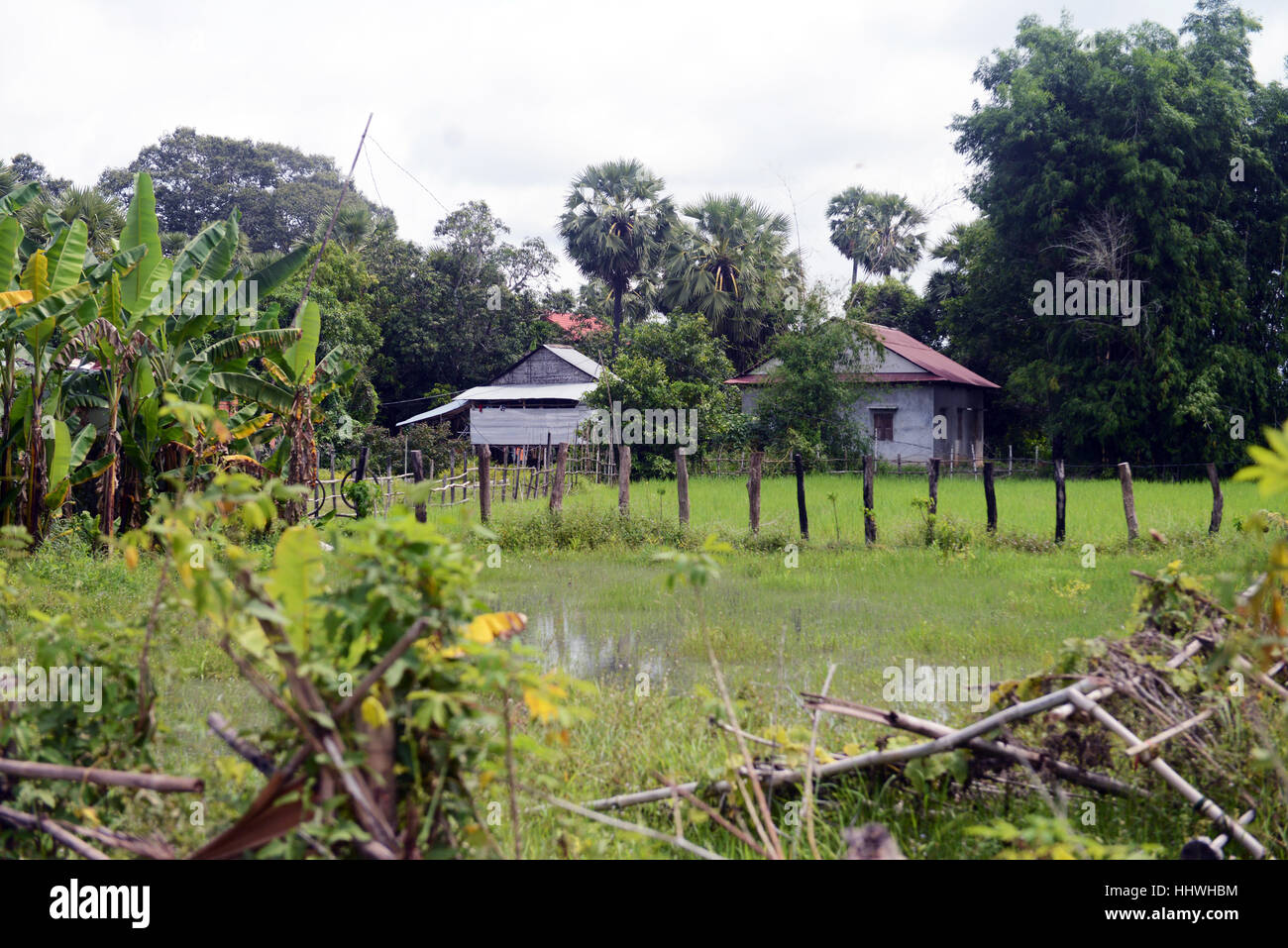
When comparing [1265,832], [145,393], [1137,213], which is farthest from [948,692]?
[1137,213]

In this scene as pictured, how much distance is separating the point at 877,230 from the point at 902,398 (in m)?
18.1

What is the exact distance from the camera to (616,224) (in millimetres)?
37656

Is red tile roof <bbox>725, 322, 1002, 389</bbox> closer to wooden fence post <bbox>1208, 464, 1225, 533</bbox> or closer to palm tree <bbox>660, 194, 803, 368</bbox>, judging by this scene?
palm tree <bbox>660, 194, 803, 368</bbox>

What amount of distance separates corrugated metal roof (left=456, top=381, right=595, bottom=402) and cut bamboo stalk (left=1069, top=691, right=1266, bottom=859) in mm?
29817

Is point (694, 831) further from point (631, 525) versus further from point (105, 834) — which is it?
point (631, 525)

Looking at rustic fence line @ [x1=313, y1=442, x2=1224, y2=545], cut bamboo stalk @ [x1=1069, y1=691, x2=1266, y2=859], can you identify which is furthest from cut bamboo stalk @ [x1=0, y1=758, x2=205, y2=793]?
cut bamboo stalk @ [x1=1069, y1=691, x2=1266, y2=859]

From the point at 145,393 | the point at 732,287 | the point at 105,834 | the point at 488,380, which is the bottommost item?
the point at 105,834

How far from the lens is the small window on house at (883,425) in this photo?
30797mm

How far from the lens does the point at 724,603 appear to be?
393 inches

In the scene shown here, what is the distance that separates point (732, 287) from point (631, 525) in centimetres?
2325

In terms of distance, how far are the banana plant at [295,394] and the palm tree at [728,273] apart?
22.2 metres

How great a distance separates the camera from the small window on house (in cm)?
3080

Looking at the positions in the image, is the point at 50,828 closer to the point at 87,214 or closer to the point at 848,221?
the point at 87,214

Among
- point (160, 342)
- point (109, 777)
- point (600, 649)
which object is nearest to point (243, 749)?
point (109, 777)
